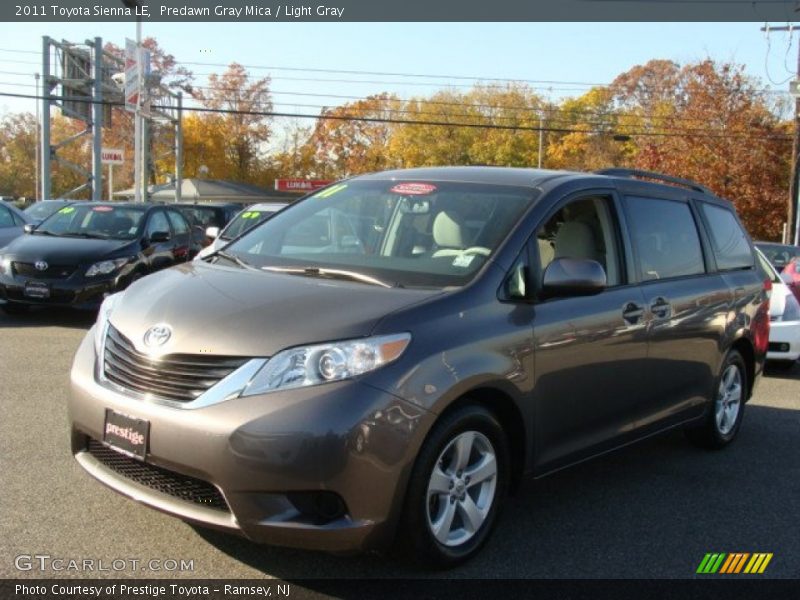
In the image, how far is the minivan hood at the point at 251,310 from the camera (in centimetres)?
326

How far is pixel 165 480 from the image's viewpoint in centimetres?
335

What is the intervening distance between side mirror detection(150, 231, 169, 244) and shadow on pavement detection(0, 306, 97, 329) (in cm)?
126

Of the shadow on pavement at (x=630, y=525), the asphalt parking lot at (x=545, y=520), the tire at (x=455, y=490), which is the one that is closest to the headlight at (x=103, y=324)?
the asphalt parking lot at (x=545, y=520)

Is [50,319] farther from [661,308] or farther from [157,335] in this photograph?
[661,308]

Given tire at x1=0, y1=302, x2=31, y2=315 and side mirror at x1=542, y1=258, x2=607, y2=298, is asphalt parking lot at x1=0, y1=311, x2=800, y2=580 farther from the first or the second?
tire at x1=0, y1=302, x2=31, y2=315

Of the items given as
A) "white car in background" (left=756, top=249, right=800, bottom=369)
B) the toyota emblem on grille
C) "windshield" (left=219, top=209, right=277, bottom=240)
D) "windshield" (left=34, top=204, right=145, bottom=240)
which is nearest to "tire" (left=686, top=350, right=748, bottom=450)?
"white car in background" (left=756, top=249, right=800, bottom=369)

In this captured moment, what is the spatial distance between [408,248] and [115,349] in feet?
Answer: 5.03

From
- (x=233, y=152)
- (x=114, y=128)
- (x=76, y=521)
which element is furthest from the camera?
(x=233, y=152)

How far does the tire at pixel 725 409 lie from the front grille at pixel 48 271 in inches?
299

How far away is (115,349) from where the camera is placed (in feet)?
11.8

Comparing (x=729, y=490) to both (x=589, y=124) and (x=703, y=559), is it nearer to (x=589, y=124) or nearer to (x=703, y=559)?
(x=703, y=559)

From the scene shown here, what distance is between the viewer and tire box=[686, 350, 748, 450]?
5.78 m

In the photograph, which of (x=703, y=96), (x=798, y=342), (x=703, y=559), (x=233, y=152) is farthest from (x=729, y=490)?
(x=233, y=152)

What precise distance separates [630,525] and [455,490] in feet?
4.18
